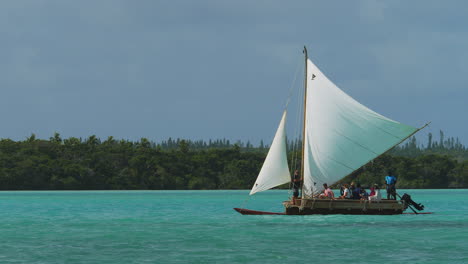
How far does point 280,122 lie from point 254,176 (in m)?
90.7

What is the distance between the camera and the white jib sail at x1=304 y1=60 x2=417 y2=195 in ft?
121

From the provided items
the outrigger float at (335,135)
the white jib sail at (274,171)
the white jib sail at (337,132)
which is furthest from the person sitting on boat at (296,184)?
the white jib sail at (274,171)

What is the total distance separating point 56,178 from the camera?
11038cm

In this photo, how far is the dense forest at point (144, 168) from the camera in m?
110

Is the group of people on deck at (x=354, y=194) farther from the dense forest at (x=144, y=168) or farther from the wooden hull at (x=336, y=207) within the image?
the dense forest at (x=144, y=168)

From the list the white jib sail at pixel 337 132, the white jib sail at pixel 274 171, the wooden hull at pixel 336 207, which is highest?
the white jib sail at pixel 337 132

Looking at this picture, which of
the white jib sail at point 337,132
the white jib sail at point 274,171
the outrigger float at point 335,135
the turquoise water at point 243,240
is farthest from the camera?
the white jib sail at point 337,132

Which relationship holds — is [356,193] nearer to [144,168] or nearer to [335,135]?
[335,135]

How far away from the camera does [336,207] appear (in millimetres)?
35875

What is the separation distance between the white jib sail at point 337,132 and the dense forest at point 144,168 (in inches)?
3043

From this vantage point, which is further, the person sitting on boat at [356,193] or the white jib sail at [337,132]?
the white jib sail at [337,132]

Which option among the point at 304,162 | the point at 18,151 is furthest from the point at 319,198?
the point at 18,151

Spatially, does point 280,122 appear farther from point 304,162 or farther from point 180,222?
point 180,222

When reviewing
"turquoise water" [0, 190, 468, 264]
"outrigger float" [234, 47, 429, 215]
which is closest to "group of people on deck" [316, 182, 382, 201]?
"outrigger float" [234, 47, 429, 215]
